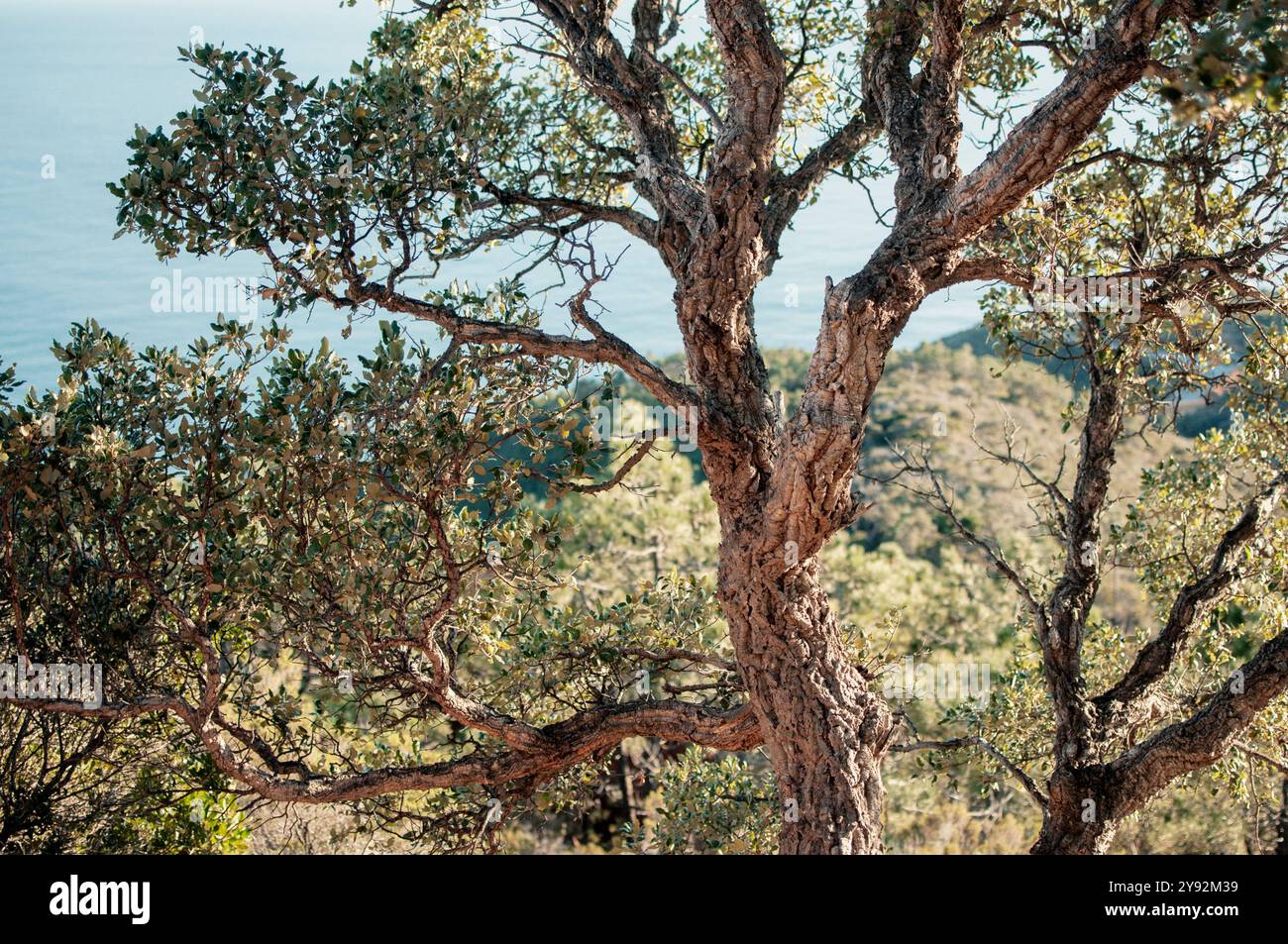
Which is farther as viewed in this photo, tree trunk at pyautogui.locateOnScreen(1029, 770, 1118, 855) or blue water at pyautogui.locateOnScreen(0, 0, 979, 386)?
blue water at pyautogui.locateOnScreen(0, 0, 979, 386)

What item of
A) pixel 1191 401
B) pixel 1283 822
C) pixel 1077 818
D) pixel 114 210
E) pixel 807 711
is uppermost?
pixel 1191 401

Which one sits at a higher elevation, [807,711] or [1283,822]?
[807,711]

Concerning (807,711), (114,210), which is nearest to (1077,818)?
(807,711)

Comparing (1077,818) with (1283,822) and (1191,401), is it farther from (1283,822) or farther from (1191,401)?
(1191,401)

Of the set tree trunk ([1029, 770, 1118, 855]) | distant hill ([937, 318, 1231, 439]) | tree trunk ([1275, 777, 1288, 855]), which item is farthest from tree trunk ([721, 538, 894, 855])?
tree trunk ([1275, 777, 1288, 855])

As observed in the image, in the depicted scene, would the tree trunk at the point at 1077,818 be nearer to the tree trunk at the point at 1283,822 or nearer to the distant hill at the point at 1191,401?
the distant hill at the point at 1191,401

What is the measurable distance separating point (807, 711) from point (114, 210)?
3.71 metres

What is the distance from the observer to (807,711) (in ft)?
15.8

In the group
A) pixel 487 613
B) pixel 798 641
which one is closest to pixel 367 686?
pixel 487 613

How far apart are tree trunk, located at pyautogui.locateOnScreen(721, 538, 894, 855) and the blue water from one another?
1.24 meters

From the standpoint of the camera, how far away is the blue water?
6.15m

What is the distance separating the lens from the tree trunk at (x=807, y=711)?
476 cm

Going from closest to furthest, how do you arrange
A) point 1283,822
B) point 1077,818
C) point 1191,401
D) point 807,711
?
point 807,711, point 1077,818, point 1283,822, point 1191,401

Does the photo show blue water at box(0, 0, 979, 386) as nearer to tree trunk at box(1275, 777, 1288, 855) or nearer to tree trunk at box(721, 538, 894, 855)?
tree trunk at box(721, 538, 894, 855)
